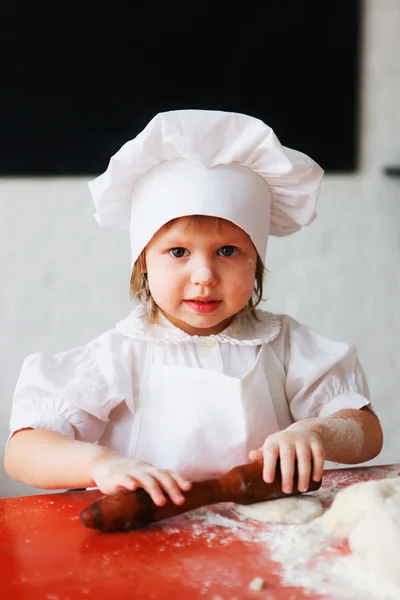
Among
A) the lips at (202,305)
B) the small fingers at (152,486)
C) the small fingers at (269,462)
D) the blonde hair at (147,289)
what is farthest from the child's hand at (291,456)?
the blonde hair at (147,289)

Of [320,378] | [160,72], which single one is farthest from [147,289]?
[160,72]

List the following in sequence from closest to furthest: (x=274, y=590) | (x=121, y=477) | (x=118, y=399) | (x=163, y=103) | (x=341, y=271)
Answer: (x=274, y=590), (x=121, y=477), (x=118, y=399), (x=163, y=103), (x=341, y=271)

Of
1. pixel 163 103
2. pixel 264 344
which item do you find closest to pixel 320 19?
pixel 163 103

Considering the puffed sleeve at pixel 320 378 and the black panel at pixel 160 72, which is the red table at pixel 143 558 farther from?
the black panel at pixel 160 72

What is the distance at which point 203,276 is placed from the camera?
95 cm

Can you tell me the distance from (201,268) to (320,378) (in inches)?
10.5

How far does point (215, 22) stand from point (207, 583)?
176 cm

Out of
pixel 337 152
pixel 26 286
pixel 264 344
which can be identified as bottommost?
pixel 26 286

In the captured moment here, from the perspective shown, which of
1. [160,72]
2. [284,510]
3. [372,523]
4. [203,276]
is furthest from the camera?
[160,72]

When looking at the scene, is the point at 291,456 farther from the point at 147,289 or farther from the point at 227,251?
the point at 147,289

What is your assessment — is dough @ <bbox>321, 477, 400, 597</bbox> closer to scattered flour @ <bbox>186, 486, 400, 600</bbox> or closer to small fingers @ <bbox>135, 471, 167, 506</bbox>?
scattered flour @ <bbox>186, 486, 400, 600</bbox>

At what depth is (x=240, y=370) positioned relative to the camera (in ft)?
3.49

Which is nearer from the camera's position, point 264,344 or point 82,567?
point 82,567

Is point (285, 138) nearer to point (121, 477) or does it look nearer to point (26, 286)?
point (26, 286)
